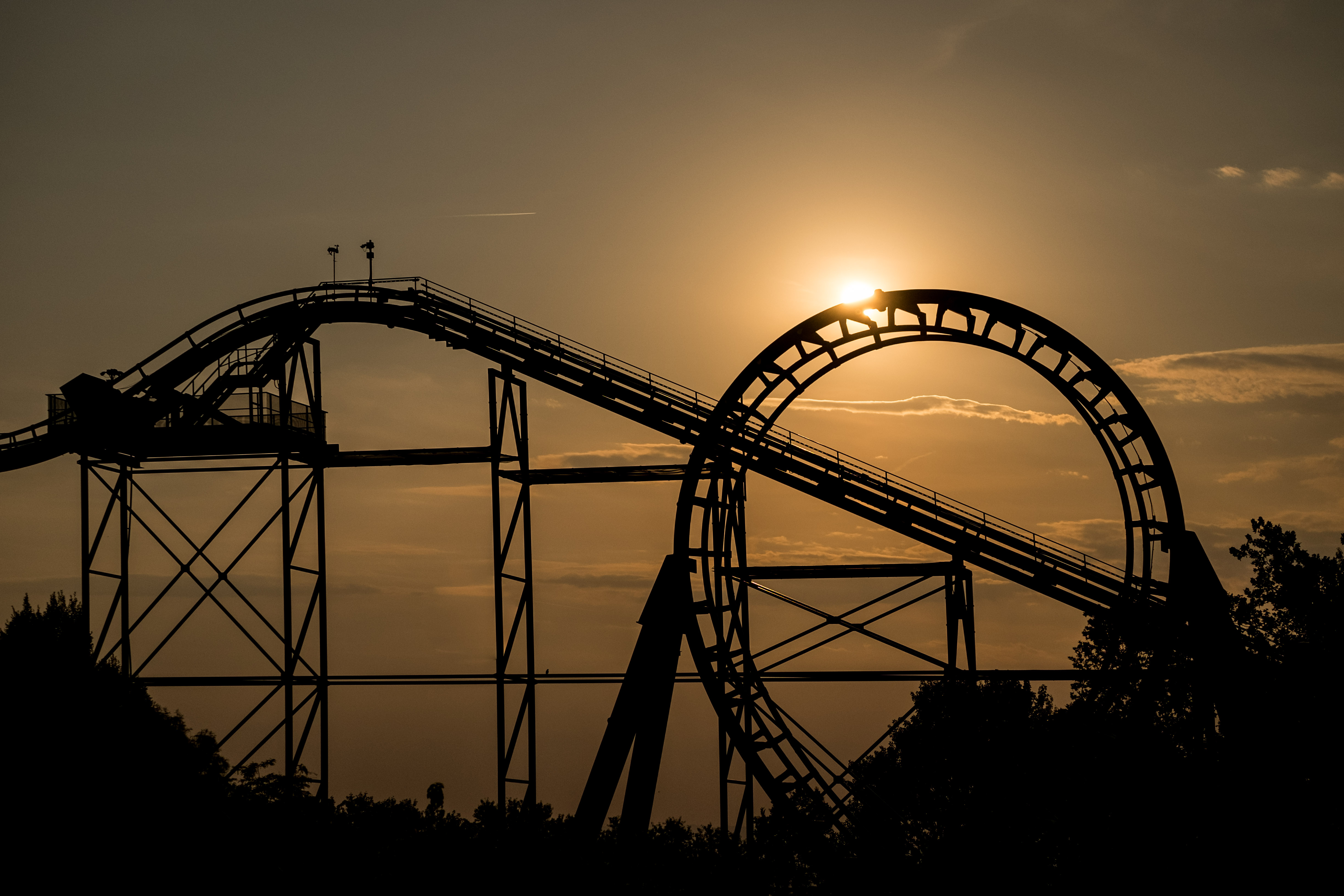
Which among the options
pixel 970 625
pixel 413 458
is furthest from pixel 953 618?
pixel 413 458

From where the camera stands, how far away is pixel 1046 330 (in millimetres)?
19547

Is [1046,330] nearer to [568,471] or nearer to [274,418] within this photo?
[568,471]

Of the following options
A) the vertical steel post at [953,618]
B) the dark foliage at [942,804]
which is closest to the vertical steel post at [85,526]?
the dark foliage at [942,804]

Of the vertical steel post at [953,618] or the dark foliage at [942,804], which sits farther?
the vertical steel post at [953,618]

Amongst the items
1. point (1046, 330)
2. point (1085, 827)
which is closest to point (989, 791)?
point (1085, 827)

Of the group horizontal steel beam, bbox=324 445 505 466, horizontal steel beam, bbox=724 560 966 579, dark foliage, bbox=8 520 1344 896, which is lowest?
dark foliage, bbox=8 520 1344 896

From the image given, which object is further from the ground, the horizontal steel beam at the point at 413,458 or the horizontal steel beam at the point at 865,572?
the horizontal steel beam at the point at 413,458

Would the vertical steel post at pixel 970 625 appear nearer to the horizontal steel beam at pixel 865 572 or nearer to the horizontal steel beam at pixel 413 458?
the horizontal steel beam at pixel 865 572

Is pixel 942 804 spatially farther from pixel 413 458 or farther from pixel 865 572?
pixel 413 458

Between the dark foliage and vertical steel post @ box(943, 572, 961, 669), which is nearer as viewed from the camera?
the dark foliage

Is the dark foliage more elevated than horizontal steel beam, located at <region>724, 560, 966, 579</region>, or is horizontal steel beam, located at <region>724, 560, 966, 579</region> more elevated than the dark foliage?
horizontal steel beam, located at <region>724, 560, 966, 579</region>

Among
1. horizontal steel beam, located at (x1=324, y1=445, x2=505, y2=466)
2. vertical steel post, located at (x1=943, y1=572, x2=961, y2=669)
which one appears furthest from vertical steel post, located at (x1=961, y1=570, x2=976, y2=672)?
horizontal steel beam, located at (x1=324, y1=445, x2=505, y2=466)

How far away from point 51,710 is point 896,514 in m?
14.2

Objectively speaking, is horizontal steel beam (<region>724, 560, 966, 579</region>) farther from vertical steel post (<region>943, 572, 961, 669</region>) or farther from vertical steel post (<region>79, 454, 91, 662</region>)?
vertical steel post (<region>79, 454, 91, 662</region>)
